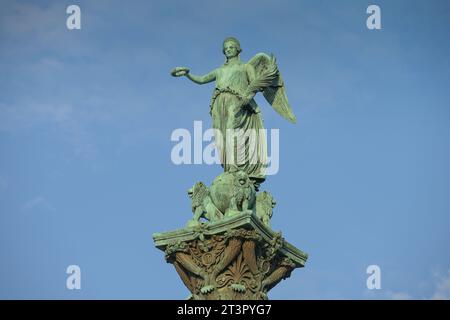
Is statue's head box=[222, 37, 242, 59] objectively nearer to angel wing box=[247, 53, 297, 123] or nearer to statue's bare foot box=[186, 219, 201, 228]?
angel wing box=[247, 53, 297, 123]

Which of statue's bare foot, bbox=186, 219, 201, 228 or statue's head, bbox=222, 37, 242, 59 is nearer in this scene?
statue's bare foot, bbox=186, 219, 201, 228

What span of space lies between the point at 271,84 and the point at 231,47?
6.48 feet

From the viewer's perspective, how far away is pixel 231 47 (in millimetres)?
67688

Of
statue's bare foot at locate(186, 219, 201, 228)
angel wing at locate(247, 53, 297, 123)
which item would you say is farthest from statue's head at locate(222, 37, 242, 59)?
statue's bare foot at locate(186, 219, 201, 228)

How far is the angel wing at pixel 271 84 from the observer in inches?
2643

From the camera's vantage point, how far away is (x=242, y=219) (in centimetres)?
6353

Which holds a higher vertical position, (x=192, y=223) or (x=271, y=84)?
(x=271, y=84)

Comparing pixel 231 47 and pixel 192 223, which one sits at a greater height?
pixel 231 47

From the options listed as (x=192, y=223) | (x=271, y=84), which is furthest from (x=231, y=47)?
(x=192, y=223)

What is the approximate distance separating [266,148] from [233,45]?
395 cm

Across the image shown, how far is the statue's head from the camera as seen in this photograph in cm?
6769

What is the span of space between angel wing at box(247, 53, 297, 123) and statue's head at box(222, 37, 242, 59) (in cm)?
69

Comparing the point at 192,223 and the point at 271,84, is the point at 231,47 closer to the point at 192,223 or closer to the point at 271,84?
the point at 271,84
